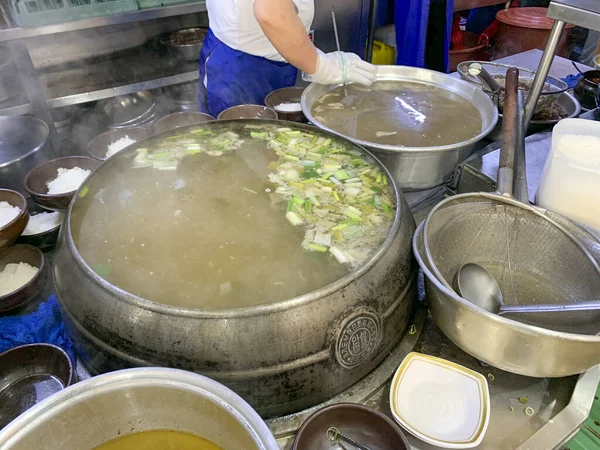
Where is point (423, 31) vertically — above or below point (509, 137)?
below

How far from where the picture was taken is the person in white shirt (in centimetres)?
252

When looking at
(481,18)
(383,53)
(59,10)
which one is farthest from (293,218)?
(481,18)

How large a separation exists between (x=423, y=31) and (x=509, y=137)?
10.5 ft

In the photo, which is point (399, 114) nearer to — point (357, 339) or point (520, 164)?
point (520, 164)

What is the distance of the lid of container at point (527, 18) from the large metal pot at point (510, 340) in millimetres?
5080

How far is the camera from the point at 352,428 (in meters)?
1.34

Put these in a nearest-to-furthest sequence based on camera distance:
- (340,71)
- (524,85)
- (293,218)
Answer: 1. (293,218)
2. (340,71)
3. (524,85)

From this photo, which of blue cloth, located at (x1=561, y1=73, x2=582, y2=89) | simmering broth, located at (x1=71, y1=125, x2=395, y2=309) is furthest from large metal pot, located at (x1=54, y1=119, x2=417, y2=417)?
blue cloth, located at (x1=561, y1=73, x2=582, y2=89)

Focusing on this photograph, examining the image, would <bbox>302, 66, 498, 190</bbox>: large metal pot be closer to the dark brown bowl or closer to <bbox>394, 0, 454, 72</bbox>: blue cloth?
the dark brown bowl

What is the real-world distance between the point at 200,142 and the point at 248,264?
89cm

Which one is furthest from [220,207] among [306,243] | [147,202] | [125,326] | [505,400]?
[505,400]

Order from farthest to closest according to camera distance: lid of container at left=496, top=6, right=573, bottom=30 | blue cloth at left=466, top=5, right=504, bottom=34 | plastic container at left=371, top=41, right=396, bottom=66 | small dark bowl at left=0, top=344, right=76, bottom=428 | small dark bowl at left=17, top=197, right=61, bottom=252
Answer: blue cloth at left=466, top=5, right=504, bottom=34, plastic container at left=371, top=41, right=396, bottom=66, lid of container at left=496, top=6, right=573, bottom=30, small dark bowl at left=17, top=197, right=61, bottom=252, small dark bowl at left=0, top=344, right=76, bottom=428

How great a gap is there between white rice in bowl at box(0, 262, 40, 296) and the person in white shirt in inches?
66.4

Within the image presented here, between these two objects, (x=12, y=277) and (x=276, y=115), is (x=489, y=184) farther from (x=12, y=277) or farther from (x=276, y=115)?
(x=12, y=277)
